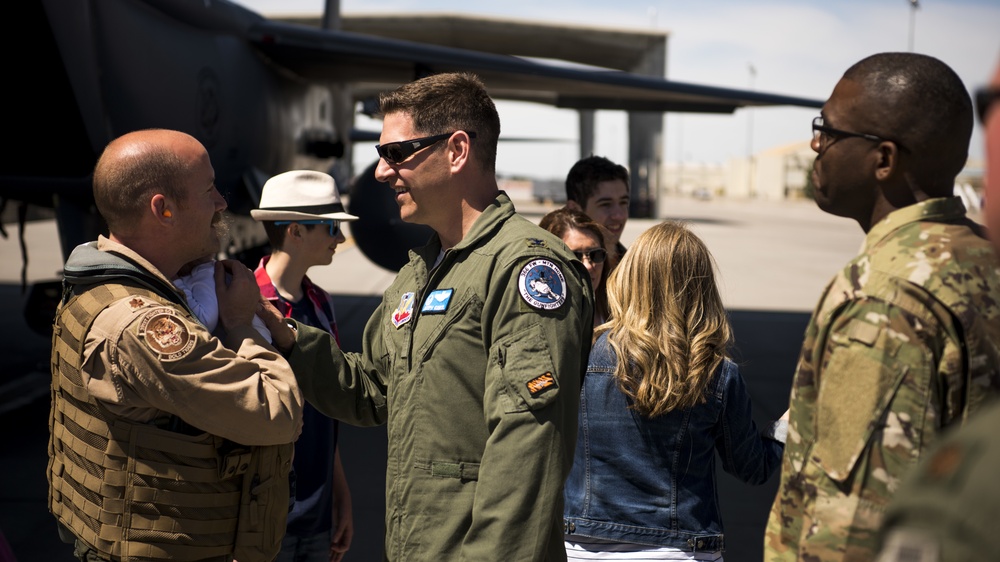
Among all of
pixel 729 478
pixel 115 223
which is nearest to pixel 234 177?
pixel 729 478

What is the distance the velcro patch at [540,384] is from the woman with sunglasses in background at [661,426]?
22.2 inches

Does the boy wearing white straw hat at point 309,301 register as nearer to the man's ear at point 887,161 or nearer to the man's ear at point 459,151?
the man's ear at point 459,151

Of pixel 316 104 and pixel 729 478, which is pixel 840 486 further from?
pixel 316 104

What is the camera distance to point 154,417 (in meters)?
1.96

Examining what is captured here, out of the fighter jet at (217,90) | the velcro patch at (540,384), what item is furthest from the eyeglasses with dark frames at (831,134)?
the fighter jet at (217,90)

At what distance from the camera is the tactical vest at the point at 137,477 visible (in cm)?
192

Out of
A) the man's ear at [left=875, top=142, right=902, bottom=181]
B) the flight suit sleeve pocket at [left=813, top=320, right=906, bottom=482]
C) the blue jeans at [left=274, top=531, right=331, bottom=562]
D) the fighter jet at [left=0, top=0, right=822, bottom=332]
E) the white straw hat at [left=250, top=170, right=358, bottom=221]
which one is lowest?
the blue jeans at [left=274, top=531, right=331, bottom=562]

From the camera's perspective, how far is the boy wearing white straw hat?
9.34ft

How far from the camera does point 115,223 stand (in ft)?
6.65

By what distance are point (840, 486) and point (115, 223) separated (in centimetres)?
162

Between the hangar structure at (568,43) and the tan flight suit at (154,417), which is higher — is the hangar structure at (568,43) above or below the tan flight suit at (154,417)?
above

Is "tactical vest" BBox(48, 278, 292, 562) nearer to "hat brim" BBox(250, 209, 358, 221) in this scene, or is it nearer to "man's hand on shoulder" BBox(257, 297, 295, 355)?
"man's hand on shoulder" BBox(257, 297, 295, 355)

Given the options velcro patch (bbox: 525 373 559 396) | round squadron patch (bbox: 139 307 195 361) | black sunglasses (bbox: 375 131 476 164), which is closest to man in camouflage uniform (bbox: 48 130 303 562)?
round squadron patch (bbox: 139 307 195 361)

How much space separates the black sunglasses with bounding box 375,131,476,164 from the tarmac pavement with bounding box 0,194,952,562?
1.02m
